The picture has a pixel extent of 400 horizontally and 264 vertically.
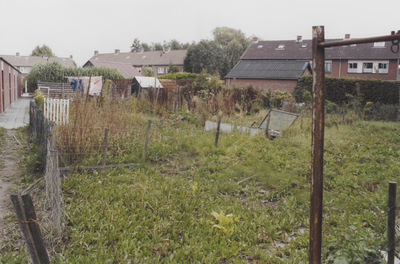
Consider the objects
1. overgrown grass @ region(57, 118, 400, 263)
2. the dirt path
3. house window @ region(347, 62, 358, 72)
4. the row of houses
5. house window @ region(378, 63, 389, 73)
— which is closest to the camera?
overgrown grass @ region(57, 118, 400, 263)

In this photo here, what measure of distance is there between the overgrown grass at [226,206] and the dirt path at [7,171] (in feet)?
2.84

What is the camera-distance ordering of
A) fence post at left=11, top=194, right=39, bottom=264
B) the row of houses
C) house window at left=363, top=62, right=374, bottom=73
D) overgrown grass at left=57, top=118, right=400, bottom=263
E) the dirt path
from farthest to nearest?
1. house window at left=363, top=62, right=374, bottom=73
2. the row of houses
3. the dirt path
4. overgrown grass at left=57, top=118, right=400, bottom=263
5. fence post at left=11, top=194, right=39, bottom=264

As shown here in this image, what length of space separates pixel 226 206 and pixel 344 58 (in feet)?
117

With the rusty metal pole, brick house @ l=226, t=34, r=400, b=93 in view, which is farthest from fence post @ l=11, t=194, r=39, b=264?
brick house @ l=226, t=34, r=400, b=93

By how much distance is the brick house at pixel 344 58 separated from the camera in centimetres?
3340

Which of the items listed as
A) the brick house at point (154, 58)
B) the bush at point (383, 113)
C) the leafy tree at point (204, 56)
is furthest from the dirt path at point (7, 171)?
the brick house at point (154, 58)

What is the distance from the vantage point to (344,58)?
35.1 metres

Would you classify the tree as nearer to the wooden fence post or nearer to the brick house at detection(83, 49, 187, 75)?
the brick house at detection(83, 49, 187, 75)

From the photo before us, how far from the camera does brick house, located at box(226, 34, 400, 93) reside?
3340 cm

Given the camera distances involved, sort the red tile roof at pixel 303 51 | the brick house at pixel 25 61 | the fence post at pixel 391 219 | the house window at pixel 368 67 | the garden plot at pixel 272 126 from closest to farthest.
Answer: the fence post at pixel 391 219
the garden plot at pixel 272 126
the red tile roof at pixel 303 51
the house window at pixel 368 67
the brick house at pixel 25 61

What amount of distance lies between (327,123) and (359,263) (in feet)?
34.2

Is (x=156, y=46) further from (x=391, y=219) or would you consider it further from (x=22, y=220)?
(x=391, y=219)

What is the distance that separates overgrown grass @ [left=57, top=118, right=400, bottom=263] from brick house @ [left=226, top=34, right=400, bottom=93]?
25.8 meters

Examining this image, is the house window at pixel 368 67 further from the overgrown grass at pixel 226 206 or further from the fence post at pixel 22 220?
the fence post at pixel 22 220
